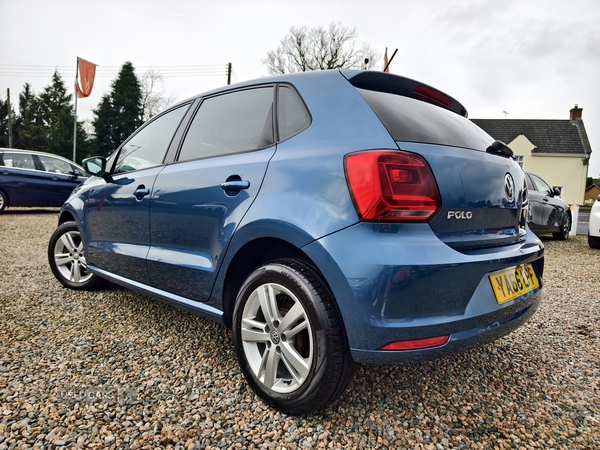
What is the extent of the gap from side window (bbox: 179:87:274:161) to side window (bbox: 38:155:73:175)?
30.9 ft

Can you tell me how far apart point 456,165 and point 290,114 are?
80 centimetres

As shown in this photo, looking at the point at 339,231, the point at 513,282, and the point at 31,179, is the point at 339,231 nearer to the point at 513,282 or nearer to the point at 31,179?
the point at 513,282

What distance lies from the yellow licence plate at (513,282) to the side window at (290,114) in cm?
106

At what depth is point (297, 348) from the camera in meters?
1.72

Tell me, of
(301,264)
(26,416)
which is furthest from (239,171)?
(26,416)

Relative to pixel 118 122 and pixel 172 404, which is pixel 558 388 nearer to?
pixel 172 404

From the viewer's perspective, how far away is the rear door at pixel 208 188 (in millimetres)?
1939

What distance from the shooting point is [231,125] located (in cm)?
225

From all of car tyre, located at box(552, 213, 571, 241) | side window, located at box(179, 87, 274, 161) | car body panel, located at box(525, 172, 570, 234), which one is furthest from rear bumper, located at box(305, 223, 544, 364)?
car tyre, located at box(552, 213, 571, 241)

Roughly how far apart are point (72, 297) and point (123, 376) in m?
1.70

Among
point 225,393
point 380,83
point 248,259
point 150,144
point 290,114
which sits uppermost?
point 380,83

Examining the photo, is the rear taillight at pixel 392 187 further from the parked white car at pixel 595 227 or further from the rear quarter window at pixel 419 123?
the parked white car at pixel 595 227

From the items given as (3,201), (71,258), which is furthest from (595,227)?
(3,201)

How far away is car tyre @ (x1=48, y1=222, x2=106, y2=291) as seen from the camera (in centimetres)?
351
